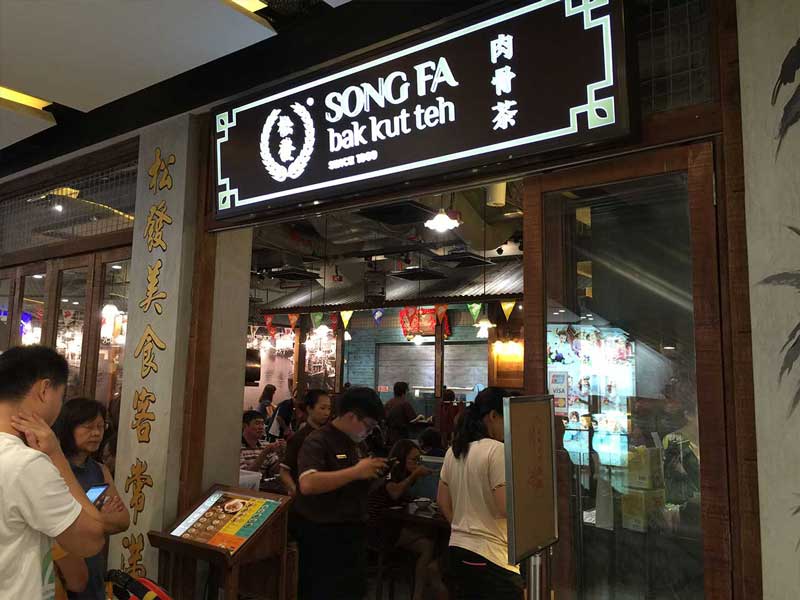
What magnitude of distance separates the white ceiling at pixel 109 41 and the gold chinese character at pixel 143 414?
193cm

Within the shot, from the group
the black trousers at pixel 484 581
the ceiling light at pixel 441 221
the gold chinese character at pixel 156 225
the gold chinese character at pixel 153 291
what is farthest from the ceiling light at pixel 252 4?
the ceiling light at pixel 441 221

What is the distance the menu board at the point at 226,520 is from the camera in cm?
342

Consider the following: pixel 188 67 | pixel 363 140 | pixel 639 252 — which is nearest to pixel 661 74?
pixel 639 252

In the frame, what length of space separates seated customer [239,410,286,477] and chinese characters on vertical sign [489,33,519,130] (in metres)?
4.83

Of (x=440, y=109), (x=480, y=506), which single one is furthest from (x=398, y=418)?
(x=440, y=109)

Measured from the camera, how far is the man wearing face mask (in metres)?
3.42

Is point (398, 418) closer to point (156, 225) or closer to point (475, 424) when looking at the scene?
point (156, 225)

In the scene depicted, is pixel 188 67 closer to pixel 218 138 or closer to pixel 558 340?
pixel 218 138

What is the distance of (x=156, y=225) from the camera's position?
4.17 m

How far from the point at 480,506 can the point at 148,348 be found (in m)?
2.27

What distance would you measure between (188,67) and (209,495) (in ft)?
8.27

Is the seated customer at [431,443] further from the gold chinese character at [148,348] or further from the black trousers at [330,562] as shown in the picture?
the gold chinese character at [148,348]

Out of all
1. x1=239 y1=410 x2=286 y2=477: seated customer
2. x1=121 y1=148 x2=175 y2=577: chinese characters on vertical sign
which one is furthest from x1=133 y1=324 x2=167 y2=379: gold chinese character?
x1=239 y1=410 x2=286 y2=477: seated customer

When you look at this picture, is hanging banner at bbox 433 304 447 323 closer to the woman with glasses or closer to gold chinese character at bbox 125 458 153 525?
gold chinese character at bbox 125 458 153 525
